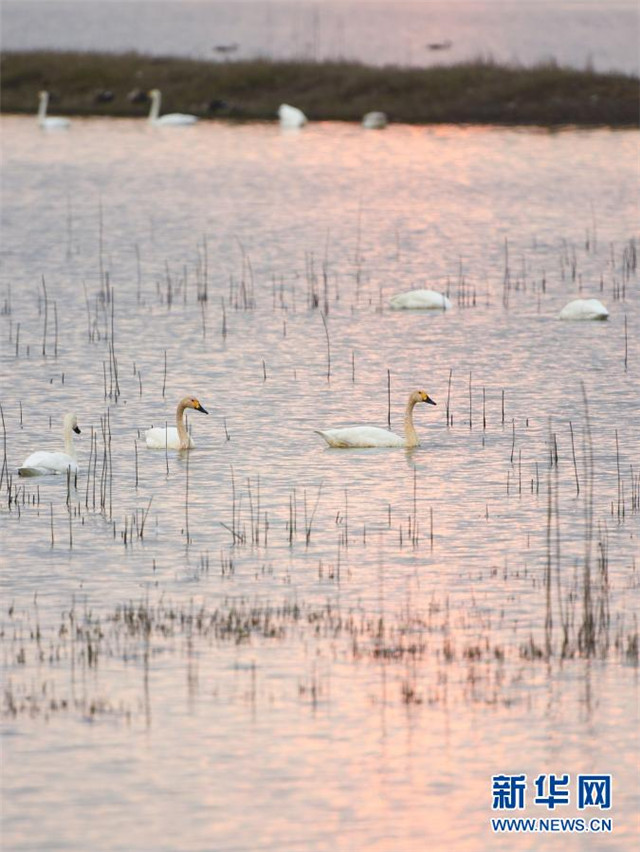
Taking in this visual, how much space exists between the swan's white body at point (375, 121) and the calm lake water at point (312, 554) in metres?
20.4

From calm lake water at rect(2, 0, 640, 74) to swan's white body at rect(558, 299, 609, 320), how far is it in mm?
48346

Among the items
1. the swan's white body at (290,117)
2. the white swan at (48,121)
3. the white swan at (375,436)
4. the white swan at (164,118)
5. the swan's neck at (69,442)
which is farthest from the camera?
the white swan at (164,118)

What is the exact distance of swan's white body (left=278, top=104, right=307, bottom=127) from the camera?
2069 inches

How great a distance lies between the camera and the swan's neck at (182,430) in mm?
17953

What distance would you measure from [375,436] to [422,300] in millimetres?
9417

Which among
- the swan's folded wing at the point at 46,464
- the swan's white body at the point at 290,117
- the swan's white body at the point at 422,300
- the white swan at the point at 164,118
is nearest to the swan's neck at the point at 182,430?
the swan's folded wing at the point at 46,464

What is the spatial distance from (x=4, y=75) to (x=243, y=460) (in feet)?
144

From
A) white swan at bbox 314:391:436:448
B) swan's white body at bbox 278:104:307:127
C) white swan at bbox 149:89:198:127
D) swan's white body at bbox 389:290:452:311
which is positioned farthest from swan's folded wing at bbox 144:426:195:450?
white swan at bbox 149:89:198:127

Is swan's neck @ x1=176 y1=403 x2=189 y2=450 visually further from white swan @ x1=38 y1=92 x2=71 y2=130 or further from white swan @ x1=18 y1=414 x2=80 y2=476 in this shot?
white swan @ x1=38 y1=92 x2=71 y2=130

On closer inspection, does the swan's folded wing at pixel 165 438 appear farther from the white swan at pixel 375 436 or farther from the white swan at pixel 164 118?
the white swan at pixel 164 118

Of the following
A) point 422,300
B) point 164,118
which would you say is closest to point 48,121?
point 164,118

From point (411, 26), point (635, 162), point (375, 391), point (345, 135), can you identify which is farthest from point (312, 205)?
point (411, 26)

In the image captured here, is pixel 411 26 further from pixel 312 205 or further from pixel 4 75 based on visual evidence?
pixel 312 205

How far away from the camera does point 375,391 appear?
21.8m
